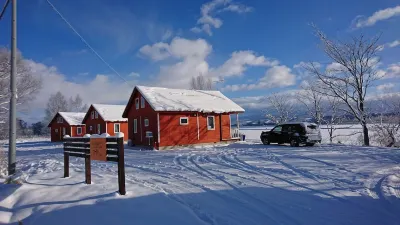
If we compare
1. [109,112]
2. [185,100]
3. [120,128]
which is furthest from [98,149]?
[109,112]

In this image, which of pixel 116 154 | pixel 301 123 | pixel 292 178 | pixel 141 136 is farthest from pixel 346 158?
pixel 141 136

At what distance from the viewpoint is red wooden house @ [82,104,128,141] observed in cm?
3625

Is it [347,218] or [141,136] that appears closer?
[347,218]

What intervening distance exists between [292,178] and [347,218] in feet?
10.8

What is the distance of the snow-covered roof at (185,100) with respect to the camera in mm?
23391

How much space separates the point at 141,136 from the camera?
25141mm

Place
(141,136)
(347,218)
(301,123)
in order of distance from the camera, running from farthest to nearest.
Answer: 1. (141,136)
2. (301,123)
3. (347,218)

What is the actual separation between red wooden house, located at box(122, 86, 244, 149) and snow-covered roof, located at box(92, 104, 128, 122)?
9331 mm

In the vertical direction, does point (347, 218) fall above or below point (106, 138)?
below

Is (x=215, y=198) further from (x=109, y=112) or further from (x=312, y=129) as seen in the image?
(x=109, y=112)

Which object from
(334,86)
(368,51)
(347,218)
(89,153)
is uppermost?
(368,51)

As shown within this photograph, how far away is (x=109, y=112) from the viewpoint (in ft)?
126

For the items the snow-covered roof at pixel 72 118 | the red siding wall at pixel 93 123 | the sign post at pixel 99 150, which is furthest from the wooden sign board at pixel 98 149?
the snow-covered roof at pixel 72 118

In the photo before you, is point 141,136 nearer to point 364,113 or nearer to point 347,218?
point 364,113
